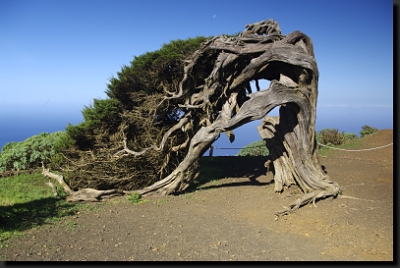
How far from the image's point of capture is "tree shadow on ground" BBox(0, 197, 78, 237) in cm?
629

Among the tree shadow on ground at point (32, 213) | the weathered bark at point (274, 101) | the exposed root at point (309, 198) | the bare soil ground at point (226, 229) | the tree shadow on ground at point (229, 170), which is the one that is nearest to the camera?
the bare soil ground at point (226, 229)

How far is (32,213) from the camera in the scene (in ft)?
23.5

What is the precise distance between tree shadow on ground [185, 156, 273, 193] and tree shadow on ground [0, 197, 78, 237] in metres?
3.30

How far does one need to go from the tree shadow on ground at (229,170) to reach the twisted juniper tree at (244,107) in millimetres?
974

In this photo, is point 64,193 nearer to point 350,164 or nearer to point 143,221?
point 143,221

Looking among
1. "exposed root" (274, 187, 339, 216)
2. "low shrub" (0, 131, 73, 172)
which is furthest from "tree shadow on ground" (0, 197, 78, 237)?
"exposed root" (274, 187, 339, 216)

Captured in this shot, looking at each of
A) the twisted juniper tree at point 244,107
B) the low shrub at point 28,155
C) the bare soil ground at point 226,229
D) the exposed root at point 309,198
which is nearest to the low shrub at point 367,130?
the bare soil ground at point 226,229

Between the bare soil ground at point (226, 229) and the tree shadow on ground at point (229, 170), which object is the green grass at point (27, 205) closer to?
the bare soil ground at point (226, 229)

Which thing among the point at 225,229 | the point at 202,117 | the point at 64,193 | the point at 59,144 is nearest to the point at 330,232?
the point at 225,229

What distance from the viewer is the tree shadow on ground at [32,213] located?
629cm

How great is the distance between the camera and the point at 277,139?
8781mm

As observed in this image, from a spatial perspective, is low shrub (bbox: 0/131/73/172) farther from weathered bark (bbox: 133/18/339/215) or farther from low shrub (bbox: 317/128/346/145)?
low shrub (bbox: 317/128/346/145)

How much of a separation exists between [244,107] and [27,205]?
5.58 m

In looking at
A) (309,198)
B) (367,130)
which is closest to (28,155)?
(309,198)
